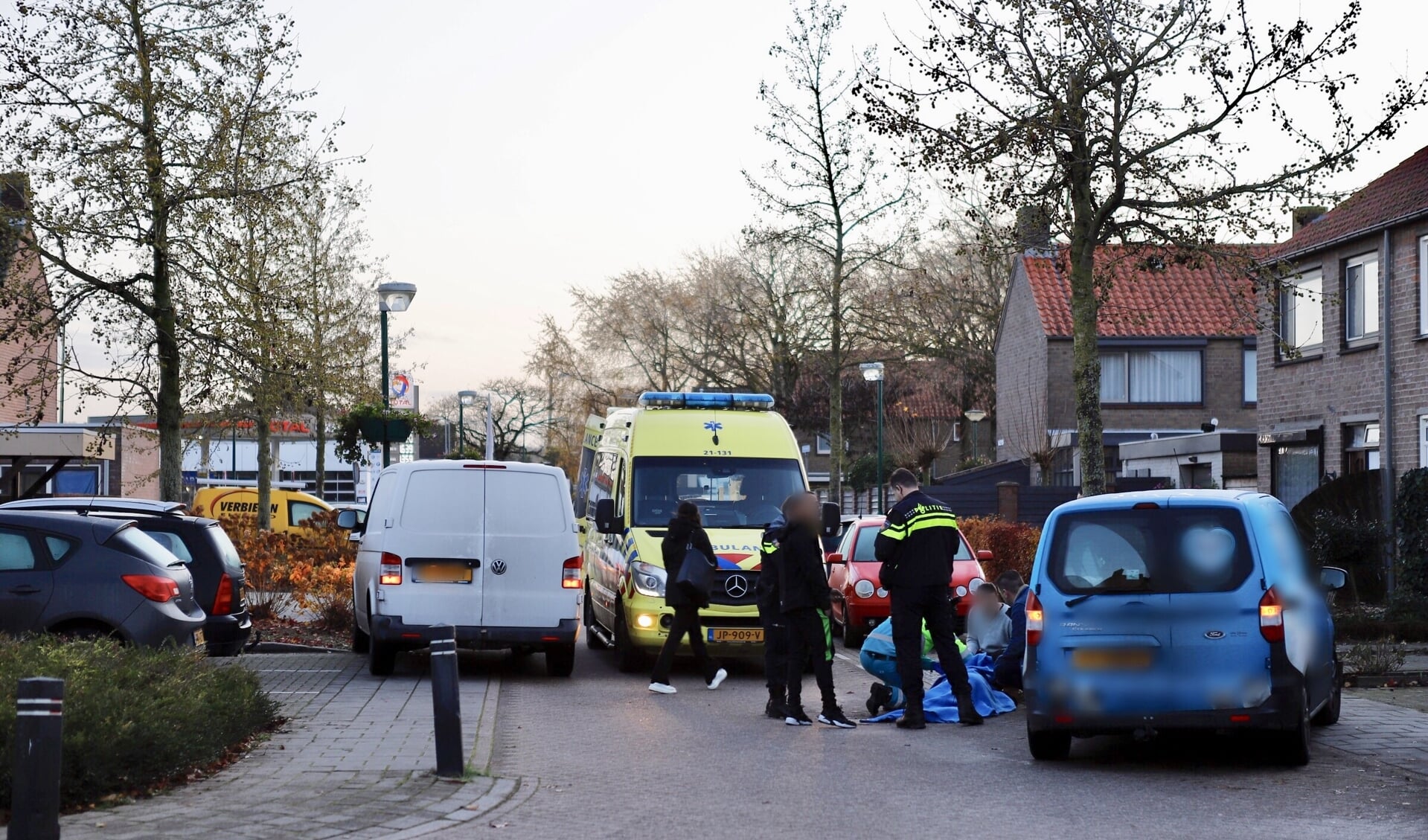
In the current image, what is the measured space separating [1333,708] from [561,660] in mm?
7106

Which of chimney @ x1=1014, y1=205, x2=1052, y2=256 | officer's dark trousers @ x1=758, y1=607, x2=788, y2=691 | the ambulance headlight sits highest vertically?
chimney @ x1=1014, y1=205, x2=1052, y2=256

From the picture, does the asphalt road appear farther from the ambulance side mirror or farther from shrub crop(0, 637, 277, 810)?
the ambulance side mirror

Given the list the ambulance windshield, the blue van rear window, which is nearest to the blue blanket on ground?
the blue van rear window

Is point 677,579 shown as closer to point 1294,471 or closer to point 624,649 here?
point 624,649

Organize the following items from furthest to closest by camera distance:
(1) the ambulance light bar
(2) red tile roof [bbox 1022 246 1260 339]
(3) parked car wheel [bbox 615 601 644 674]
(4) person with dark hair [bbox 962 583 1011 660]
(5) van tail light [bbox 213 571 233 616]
→ (2) red tile roof [bbox 1022 246 1260 339] < (1) the ambulance light bar < (3) parked car wheel [bbox 615 601 644 674] < (5) van tail light [bbox 213 571 233 616] < (4) person with dark hair [bbox 962 583 1011 660]

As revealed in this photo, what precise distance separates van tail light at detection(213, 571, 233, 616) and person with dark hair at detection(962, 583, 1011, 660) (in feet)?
21.3

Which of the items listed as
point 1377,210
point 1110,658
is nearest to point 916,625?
point 1110,658

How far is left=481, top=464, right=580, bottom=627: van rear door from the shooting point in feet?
48.5

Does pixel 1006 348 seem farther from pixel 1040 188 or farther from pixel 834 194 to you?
pixel 1040 188

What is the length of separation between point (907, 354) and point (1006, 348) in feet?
12.8

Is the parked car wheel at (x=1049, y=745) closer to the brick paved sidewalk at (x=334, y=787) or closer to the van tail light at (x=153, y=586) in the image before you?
the brick paved sidewalk at (x=334, y=787)

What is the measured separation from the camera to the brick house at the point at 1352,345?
24250 mm

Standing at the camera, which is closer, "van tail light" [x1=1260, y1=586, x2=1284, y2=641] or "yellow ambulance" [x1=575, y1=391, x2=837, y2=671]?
"van tail light" [x1=1260, y1=586, x2=1284, y2=641]

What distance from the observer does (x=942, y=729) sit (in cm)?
1182
